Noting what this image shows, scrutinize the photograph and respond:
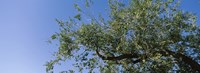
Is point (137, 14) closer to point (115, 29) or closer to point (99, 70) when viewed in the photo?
point (115, 29)

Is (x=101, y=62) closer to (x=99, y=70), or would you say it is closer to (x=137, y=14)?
(x=99, y=70)

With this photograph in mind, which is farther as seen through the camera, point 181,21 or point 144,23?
point 181,21

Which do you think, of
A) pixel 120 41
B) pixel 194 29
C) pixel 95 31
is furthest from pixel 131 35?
pixel 194 29

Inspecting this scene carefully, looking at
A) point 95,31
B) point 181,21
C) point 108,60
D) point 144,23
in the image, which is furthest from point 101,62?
point 181,21

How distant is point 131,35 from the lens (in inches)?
1331

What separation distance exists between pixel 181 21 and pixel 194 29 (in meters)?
1.48

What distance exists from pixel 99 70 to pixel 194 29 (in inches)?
357

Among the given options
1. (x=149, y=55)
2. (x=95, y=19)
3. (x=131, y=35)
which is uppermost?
(x=95, y=19)

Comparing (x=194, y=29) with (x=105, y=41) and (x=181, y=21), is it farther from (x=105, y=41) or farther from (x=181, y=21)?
(x=105, y=41)

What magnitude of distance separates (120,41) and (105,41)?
1.49 meters

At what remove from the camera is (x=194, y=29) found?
36250mm

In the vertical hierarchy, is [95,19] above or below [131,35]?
above

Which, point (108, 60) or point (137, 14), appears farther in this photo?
point (108, 60)

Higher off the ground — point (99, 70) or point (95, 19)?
point (95, 19)
